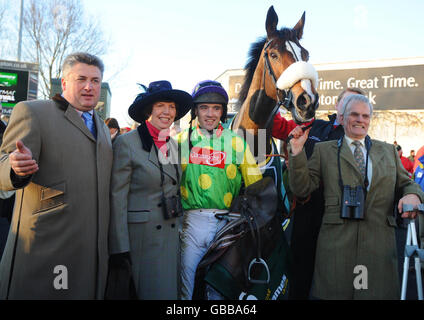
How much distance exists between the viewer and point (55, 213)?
195 centimetres

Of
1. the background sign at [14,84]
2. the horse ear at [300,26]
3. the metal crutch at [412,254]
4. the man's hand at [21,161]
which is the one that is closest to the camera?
the man's hand at [21,161]

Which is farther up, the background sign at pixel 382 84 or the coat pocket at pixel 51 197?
the background sign at pixel 382 84

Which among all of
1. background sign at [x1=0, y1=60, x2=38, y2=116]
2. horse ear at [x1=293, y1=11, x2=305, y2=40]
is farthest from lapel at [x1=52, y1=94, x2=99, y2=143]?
background sign at [x1=0, y1=60, x2=38, y2=116]

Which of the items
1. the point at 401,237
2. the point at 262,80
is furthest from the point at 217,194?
the point at 401,237

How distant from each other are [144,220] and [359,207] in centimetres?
133

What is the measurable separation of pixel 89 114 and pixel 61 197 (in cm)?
58

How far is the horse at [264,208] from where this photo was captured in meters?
2.21

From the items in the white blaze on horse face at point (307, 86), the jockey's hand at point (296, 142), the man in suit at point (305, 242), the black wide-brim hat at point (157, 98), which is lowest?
the man in suit at point (305, 242)

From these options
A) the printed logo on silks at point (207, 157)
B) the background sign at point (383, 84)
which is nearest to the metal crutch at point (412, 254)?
the printed logo on silks at point (207, 157)

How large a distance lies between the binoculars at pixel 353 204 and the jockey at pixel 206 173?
60 cm

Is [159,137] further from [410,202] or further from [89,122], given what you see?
[410,202]

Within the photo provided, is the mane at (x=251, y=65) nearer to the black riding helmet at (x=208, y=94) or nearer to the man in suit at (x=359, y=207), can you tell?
the black riding helmet at (x=208, y=94)

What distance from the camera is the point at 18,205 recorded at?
200cm

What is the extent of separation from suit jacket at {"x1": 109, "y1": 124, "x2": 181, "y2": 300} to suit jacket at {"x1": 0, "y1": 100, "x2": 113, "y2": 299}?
0.12 metres
